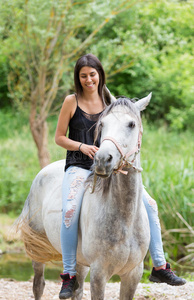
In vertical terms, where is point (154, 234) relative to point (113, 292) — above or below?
above

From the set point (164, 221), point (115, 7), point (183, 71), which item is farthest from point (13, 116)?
point (164, 221)

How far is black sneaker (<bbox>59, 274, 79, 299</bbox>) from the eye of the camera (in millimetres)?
2686

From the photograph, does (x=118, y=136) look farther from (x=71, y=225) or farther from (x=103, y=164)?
(x=71, y=225)

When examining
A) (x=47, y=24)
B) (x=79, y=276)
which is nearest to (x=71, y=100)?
(x=79, y=276)

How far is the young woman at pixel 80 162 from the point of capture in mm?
2801

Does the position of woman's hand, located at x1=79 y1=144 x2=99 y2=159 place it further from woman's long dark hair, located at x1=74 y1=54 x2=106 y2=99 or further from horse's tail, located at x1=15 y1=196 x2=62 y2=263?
horse's tail, located at x1=15 y1=196 x2=62 y2=263

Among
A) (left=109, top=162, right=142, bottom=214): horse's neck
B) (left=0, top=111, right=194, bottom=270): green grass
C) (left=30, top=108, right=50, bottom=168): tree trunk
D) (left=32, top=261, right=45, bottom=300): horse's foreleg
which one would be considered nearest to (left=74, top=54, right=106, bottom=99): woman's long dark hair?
(left=109, top=162, right=142, bottom=214): horse's neck

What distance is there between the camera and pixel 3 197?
865 cm

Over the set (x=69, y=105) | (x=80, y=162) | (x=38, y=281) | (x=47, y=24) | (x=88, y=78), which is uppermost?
(x=47, y=24)

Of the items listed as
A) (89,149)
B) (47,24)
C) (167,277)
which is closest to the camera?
(89,149)

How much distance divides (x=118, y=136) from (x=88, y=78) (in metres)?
0.88

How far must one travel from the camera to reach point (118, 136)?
223cm

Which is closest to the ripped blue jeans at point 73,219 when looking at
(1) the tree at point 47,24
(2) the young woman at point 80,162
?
(2) the young woman at point 80,162

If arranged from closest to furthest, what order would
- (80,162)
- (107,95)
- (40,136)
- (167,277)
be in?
(107,95) < (167,277) < (80,162) < (40,136)
